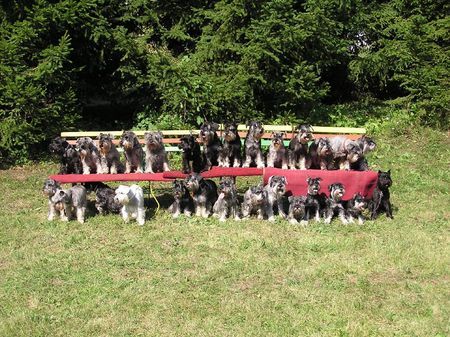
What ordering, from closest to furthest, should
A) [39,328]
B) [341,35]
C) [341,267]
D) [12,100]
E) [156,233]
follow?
[39,328]
[341,267]
[156,233]
[12,100]
[341,35]

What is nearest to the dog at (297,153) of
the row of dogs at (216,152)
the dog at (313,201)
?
the row of dogs at (216,152)

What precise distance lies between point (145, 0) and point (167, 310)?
1037cm

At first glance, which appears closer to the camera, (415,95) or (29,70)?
(29,70)

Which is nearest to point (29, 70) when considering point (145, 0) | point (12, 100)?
point (12, 100)

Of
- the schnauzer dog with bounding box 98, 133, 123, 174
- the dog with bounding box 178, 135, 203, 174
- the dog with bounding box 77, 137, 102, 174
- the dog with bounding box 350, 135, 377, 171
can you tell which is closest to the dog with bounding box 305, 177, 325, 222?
the dog with bounding box 350, 135, 377, 171

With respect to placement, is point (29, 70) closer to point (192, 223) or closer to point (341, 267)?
point (192, 223)

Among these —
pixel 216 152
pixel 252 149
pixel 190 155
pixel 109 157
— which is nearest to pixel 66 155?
pixel 109 157

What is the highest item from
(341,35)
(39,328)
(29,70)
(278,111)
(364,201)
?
(341,35)

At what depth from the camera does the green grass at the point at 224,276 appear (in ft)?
21.0

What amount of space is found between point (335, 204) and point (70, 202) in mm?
Answer: 4920

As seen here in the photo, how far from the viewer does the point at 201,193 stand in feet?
32.3

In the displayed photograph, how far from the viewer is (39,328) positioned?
6.33 m

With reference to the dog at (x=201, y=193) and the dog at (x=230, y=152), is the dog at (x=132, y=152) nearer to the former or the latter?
the dog at (x=201, y=193)

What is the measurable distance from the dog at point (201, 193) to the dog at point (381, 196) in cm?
300
